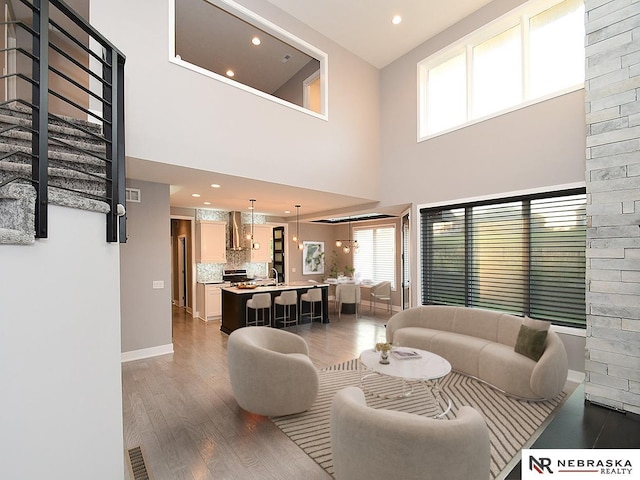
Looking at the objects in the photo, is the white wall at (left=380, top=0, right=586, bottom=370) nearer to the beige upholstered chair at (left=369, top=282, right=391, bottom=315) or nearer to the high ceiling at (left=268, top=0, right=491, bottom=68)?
Result: the high ceiling at (left=268, top=0, right=491, bottom=68)

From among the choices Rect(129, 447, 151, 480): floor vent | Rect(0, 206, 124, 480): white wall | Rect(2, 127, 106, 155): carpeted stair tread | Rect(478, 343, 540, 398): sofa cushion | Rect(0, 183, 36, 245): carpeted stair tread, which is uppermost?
Rect(2, 127, 106, 155): carpeted stair tread

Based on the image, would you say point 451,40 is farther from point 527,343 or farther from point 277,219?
point 277,219

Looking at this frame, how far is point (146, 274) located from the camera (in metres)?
5.01

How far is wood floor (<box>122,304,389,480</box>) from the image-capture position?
241 cm

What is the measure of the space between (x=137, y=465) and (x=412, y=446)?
2.19 metres

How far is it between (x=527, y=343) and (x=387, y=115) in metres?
4.86

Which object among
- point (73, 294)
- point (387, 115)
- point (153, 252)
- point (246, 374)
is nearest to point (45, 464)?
point (73, 294)

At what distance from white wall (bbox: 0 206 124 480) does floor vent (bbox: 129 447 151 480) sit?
537mm

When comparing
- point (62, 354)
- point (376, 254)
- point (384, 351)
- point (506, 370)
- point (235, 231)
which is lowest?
point (506, 370)

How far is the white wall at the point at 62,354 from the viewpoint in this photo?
136 cm

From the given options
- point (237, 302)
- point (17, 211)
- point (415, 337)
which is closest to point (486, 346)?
point (415, 337)

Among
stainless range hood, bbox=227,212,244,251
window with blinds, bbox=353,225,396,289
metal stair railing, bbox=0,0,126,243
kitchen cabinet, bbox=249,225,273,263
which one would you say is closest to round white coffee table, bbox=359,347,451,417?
metal stair railing, bbox=0,0,126,243

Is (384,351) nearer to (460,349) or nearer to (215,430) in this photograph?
(460,349)

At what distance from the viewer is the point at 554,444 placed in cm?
265
